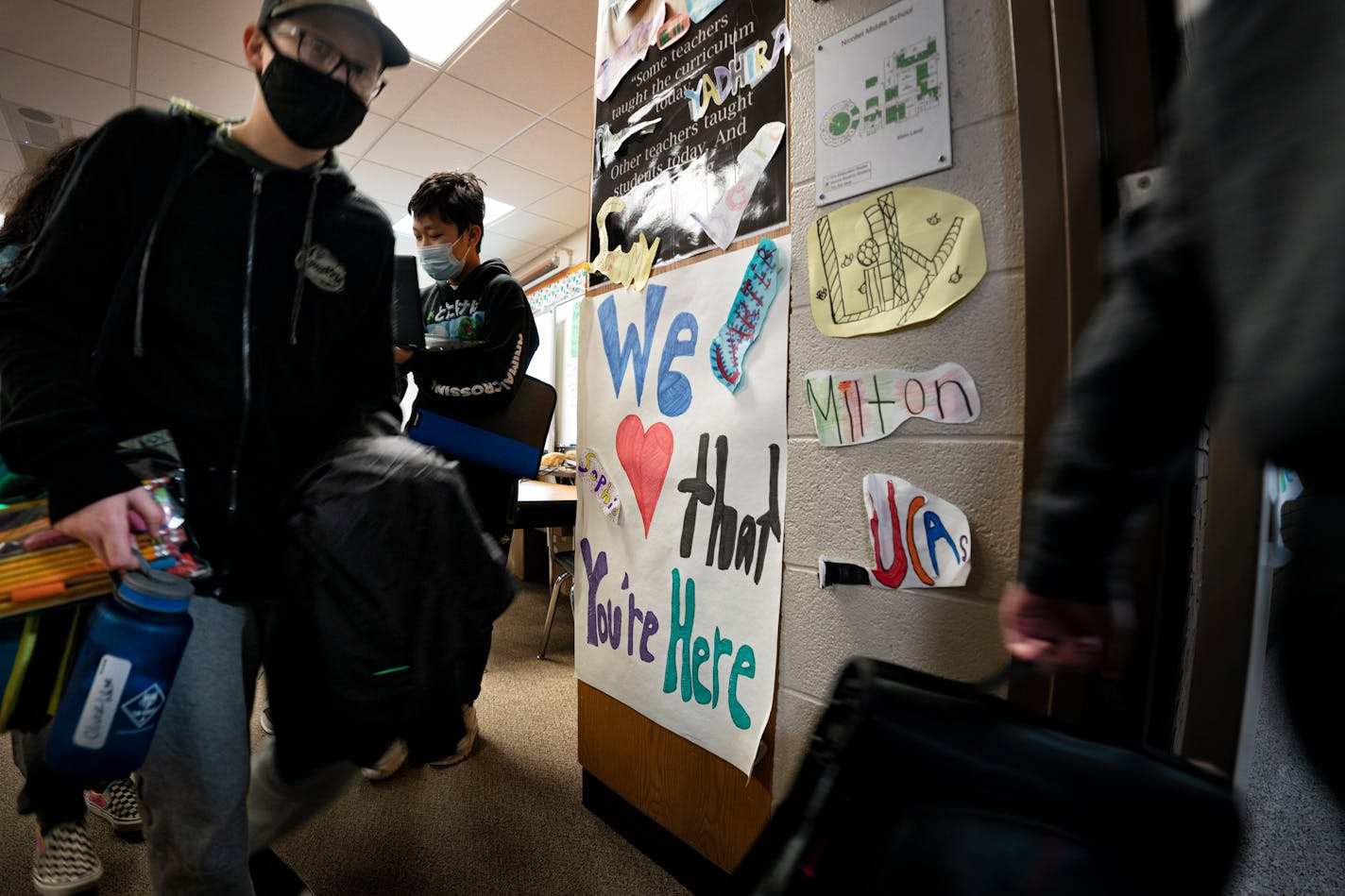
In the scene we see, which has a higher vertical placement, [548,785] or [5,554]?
[5,554]

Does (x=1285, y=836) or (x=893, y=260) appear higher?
(x=893, y=260)

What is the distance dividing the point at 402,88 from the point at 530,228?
6.28 feet

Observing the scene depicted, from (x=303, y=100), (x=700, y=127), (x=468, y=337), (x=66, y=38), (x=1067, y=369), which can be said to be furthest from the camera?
(x=66, y=38)

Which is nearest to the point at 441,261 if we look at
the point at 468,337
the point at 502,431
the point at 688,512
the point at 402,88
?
the point at 468,337

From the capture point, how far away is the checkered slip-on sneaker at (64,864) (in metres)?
1.05

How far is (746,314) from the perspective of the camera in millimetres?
1027

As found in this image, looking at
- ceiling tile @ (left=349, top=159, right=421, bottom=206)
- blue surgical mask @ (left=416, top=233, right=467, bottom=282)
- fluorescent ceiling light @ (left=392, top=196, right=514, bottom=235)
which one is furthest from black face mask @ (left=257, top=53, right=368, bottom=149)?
fluorescent ceiling light @ (left=392, top=196, right=514, bottom=235)

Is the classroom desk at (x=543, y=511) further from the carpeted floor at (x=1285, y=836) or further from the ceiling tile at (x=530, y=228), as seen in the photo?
the ceiling tile at (x=530, y=228)

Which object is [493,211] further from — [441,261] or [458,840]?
[458,840]

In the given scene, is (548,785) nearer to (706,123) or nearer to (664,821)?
(664,821)

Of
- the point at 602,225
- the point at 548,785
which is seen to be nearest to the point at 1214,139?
the point at 602,225

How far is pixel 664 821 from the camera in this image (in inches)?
47.0

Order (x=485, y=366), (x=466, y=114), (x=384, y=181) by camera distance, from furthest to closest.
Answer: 1. (x=384, y=181)
2. (x=466, y=114)
3. (x=485, y=366)

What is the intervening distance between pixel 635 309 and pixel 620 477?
38cm
